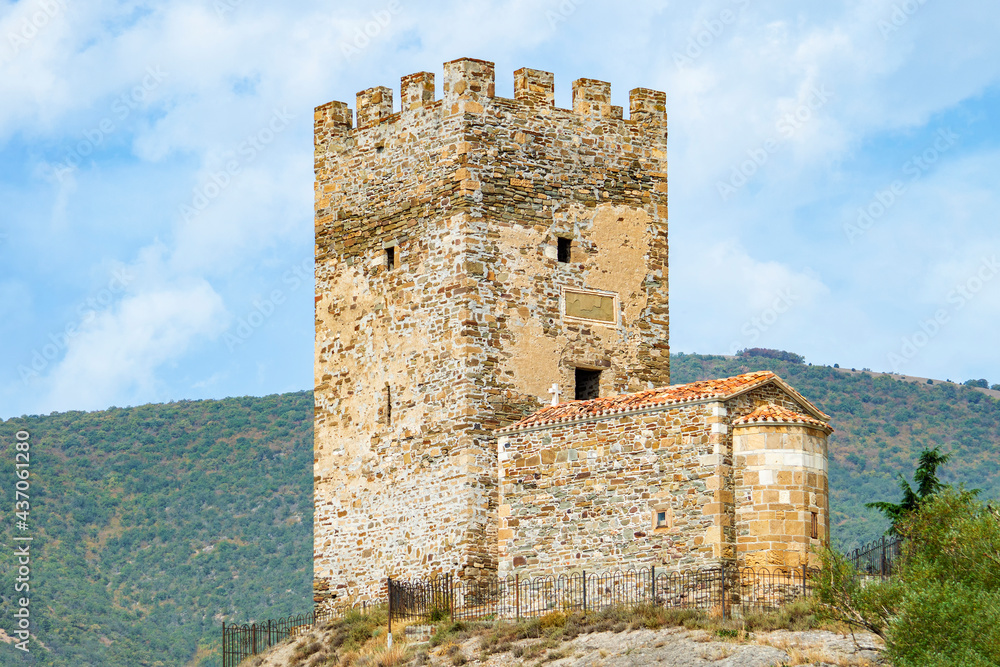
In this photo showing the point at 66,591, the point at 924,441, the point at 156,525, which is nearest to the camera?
the point at 66,591

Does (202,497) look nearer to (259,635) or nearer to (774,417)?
(259,635)

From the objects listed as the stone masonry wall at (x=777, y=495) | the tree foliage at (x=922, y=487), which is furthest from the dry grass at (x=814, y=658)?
the tree foliage at (x=922, y=487)

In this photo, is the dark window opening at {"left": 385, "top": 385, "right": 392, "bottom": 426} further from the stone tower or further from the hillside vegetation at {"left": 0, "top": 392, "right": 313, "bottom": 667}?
the hillside vegetation at {"left": 0, "top": 392, "right": 313, "bottom": 667}

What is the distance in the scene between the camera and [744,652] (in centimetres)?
2698

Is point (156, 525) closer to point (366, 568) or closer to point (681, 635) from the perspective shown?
point (366, 568)

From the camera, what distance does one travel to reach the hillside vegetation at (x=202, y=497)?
73.5 meters

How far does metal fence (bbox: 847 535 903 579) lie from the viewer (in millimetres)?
28683

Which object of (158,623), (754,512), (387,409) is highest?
(387,409)

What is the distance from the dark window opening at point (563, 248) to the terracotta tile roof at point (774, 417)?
6.06 meters

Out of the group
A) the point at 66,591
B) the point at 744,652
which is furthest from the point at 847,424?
the point at 744,652

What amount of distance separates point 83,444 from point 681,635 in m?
66.7

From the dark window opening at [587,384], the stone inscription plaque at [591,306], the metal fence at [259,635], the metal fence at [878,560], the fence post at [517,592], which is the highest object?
the stone inscription plaque at [591,306]

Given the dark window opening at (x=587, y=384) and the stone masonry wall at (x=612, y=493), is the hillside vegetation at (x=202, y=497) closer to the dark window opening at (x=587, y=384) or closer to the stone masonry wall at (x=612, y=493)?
the dark window opening at (x=587, y=384)

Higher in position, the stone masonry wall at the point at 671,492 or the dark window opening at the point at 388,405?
the dark window opening at the point at 388,405
